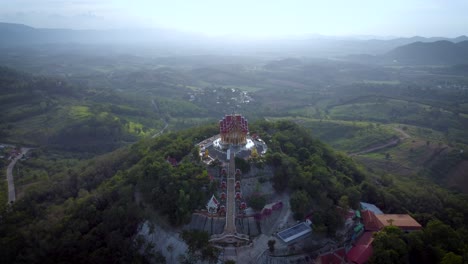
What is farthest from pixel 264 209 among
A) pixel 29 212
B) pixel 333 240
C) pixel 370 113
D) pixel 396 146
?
pixel 370 113

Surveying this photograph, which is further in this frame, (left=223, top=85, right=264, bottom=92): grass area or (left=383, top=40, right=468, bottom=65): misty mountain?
(left=383, top=40, right=468, bottom=65): misty mountain

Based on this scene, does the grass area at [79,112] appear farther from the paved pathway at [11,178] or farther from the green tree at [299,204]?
the green tree at [299,204]

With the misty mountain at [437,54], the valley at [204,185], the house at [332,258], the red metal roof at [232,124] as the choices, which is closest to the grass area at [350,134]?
the valley at [204,185]

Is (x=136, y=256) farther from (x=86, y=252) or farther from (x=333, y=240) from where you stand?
(x=333, y=240)

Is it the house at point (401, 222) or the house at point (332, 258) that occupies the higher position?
the house at point (401, 222)

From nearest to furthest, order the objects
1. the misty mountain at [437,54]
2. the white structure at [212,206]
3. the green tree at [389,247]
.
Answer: the green tree at [389,247] < the white structure at [212,206] < the misty mountain at [437,54]

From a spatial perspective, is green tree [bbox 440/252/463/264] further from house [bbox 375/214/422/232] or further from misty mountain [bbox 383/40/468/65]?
misty mountain [bbox 383/40/468/65]

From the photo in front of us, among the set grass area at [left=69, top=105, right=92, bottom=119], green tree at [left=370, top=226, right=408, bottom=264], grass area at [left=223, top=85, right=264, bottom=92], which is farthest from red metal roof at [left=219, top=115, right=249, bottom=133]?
grass area at [left=223, top=85, right=264, bottom=92]
